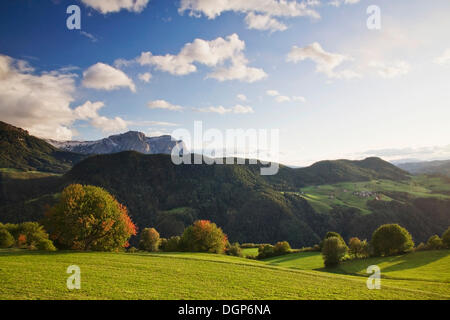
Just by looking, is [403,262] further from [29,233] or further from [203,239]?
[29,233]

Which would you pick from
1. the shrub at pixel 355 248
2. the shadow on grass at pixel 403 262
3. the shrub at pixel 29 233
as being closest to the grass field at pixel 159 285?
the shrub at pixel 29 233

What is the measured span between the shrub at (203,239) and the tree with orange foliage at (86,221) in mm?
21546

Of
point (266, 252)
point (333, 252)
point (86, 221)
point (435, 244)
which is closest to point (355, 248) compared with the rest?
point (333, 252)

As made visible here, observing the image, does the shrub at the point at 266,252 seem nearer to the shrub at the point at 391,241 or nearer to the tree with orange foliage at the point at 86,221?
the shrub at the point at 391,241

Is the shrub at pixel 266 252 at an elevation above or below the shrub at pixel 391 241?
below

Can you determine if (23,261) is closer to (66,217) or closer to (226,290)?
(66,217)

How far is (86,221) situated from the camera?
37406 mm

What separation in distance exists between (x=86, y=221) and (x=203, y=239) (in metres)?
29.9

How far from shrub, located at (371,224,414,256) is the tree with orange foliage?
6543 centimetres

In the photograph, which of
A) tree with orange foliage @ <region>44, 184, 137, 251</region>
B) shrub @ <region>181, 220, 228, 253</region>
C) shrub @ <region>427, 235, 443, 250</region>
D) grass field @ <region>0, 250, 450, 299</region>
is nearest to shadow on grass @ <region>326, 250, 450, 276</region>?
shrub @ <region>427, 235, 443, 250</region>

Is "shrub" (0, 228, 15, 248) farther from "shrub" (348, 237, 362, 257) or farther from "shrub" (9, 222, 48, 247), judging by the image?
"shrub" (348, 237, 362, 257)

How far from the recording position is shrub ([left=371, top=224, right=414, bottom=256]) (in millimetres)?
63031

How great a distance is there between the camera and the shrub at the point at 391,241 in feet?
207
